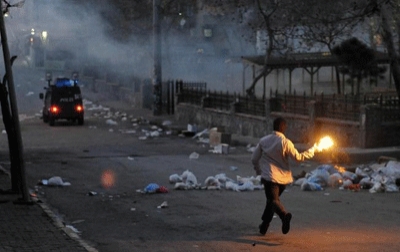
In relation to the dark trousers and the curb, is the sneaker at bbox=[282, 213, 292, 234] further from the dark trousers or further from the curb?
the curb

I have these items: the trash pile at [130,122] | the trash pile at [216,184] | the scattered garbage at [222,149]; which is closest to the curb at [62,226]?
the trash pile at [216,184]

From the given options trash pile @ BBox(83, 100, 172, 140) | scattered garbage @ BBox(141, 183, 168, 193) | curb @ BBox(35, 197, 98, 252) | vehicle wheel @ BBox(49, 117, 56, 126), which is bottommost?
trash pile @ BBox(83, 100, 172, 140)

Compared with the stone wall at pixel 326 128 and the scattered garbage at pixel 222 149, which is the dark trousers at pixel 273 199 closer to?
the stone wall at pixel 326 128

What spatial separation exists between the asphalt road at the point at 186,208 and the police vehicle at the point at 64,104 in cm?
1050

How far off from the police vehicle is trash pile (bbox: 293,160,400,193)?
19710 mm

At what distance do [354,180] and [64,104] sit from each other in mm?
21082

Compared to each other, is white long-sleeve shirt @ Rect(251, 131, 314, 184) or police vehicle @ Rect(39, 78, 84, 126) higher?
white long-sleeve shirt @ Rect(251, 131, 314, 184)

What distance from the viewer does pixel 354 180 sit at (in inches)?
659

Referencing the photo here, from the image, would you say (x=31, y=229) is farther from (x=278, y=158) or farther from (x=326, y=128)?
(x=326, y=128)

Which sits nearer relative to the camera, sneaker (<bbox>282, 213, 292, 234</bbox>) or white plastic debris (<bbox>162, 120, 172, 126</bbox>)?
sneaker (<bbox>282, 213, 292, 234</bbox>)

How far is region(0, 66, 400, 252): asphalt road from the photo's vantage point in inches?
407

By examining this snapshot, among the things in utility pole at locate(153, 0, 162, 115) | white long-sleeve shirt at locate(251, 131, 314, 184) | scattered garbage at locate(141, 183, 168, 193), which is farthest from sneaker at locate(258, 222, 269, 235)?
utility pole at locate(153, 0, 162, 115)

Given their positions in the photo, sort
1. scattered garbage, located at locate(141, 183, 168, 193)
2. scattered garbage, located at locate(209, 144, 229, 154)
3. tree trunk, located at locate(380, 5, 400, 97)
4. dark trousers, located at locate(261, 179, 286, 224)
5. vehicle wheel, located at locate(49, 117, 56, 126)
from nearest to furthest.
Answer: dark trousers, located at locate(261, 179, 286, 224)
scattered garbage, located at locate(141, 183, 168, 193)
tree trunk, located at locate(380, 5, 400, 97)
scattered garbage, located at locate(209, 144, 229, 154)
vehicle wheel, located at locate(49, 117, 56, 126)

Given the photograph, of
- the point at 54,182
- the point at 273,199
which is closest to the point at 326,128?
the point at 54,182
